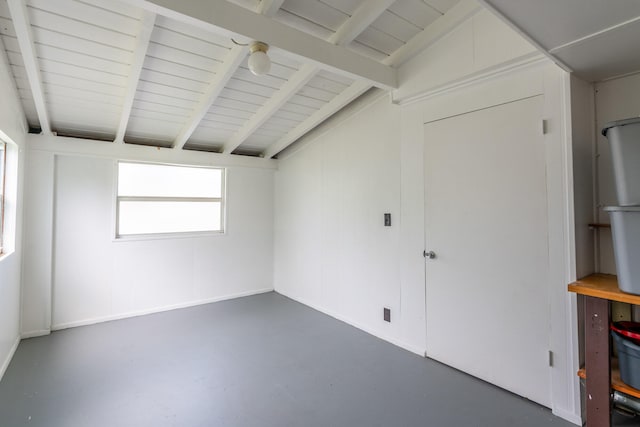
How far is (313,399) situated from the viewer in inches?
85.4

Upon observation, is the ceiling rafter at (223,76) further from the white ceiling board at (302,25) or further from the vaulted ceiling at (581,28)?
the vaulted ceiling at (581,28)

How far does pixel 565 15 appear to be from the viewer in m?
1.39

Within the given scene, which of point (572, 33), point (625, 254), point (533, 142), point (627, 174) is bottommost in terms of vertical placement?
point (625, 254)

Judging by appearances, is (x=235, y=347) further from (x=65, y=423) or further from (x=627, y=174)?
(x=627, y=174)

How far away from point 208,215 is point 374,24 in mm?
3353

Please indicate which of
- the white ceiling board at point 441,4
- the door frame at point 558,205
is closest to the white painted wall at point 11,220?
the white ceiling board at point 441,4

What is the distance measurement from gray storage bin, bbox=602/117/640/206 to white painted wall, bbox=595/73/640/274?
544 mm

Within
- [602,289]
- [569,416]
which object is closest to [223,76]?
[602,289]

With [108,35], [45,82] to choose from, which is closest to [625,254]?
[108,35]

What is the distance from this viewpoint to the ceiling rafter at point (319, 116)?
3143 millimetres

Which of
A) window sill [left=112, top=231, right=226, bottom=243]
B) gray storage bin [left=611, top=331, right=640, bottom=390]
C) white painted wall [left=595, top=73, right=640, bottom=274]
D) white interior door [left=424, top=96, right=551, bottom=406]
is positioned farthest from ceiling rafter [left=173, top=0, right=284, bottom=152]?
gray storage bin [left=611, top=331, right=640, bottom=390]

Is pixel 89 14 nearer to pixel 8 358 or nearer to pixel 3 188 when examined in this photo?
pixel 3 188

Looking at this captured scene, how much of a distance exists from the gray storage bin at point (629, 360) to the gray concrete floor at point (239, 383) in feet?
1.78

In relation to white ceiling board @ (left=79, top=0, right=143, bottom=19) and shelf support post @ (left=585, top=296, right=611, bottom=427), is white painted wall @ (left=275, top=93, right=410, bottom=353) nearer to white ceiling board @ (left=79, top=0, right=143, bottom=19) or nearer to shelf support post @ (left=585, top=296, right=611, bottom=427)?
shelf support post @ (left=585, top=296, right=611, bottom=427)
